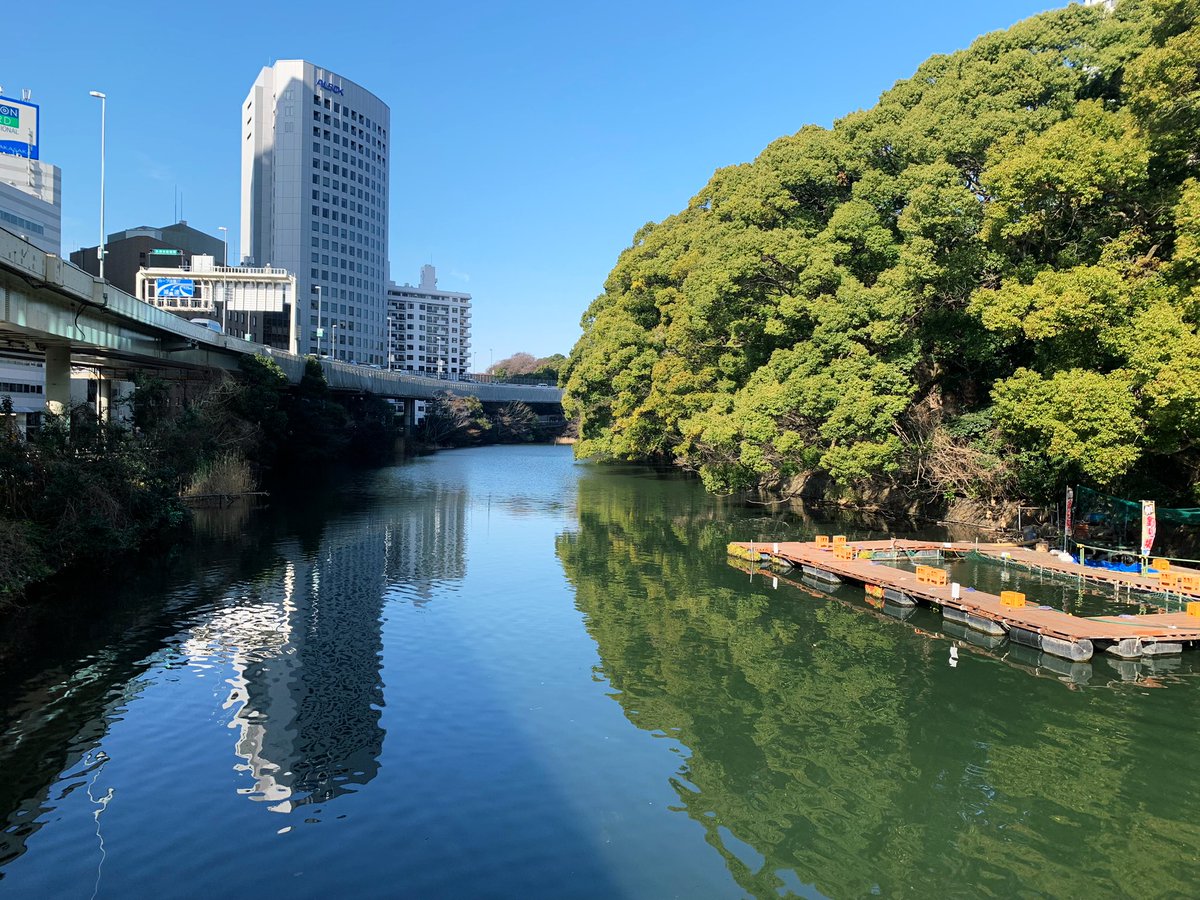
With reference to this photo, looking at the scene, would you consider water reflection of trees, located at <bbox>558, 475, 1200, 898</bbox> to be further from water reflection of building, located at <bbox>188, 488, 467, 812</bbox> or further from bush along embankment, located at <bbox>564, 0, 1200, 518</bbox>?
bush along embankment, located at <bbox>564, 0, 1200, 518</bbox>

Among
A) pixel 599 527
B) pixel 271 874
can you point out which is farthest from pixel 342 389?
pixel 271 874

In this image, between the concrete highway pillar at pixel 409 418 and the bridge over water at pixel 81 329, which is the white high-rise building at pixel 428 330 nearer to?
the concrete highway pillar at pixel 409 418

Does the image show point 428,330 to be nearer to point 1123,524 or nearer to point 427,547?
point 427,547

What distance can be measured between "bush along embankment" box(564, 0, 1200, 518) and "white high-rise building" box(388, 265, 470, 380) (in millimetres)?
137033

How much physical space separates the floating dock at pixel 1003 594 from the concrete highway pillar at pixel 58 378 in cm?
2442

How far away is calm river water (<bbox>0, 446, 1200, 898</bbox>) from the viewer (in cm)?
979

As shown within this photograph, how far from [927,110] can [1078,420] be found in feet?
55.5

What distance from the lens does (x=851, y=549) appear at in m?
28.7

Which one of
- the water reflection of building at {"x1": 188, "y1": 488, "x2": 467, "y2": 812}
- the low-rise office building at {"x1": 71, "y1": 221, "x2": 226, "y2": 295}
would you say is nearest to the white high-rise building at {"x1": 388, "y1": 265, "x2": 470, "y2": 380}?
the low-rise office building at {"x1": 71, "y1": 221, "x2": 226, "y2": 295}

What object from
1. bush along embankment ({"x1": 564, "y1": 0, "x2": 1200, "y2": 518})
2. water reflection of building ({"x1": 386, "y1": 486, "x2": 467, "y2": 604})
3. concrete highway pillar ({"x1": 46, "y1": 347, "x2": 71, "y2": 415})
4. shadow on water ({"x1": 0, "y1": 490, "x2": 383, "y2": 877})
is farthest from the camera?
concrete highway pillar ({"x1": 46, "y1": 347, "x2": 71, "y2": 415})

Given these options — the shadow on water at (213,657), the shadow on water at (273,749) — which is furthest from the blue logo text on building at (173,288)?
the shadow on water at (273,749)

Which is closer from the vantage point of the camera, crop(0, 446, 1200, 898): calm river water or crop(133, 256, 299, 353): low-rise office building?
crop(0, 446, 1200, 898): calm river water

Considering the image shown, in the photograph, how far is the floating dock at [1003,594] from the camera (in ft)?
58.6

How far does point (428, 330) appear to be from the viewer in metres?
182
